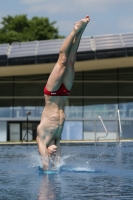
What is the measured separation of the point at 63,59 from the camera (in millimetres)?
9227

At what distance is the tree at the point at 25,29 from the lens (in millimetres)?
72500

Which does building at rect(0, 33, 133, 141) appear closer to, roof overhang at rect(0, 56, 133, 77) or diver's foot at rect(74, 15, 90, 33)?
roof overhang at rect(0, 56, 133, 77)

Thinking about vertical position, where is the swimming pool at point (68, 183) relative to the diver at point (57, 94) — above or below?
below

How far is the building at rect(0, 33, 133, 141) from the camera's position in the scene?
37938 millimetres

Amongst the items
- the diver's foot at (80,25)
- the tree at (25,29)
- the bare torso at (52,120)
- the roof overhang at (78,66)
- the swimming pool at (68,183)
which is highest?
the tree at (25,29)

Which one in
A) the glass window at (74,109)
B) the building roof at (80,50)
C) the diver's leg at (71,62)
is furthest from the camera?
the glass window at (74,109)

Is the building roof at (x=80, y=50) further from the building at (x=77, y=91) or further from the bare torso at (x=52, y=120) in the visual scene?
the bare torso at (x=52, y=120)

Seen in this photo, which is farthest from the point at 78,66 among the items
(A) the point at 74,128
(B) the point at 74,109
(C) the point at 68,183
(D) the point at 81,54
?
(C) the point at 68,183

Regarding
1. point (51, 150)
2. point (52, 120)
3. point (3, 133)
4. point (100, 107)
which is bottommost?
point (3, 133)

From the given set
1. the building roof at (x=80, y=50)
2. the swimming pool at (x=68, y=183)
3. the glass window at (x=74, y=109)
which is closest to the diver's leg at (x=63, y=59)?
the swimming pool at (x=68, y=183)

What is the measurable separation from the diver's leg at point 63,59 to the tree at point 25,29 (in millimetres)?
62908

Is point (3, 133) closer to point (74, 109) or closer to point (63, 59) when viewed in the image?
point (74, 109)

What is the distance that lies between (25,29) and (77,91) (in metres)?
36.9

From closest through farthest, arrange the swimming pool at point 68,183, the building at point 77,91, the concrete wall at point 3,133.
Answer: the swimming pool at point 68,183 < the building at point 77,91 < the concrete wall at point 3,133
